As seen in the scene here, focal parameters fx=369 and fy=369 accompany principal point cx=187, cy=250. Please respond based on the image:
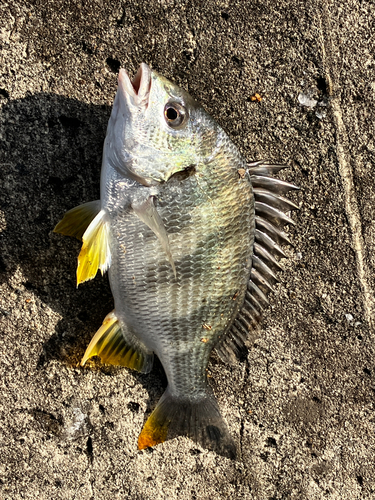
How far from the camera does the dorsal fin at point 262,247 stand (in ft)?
5.67

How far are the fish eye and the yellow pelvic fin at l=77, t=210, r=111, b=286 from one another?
1.55 feet

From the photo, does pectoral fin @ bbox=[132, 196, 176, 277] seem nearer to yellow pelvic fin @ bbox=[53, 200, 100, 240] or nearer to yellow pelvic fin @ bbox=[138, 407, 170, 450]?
yellow pelvic fin @ bbox=[53, 200, 100, 240]

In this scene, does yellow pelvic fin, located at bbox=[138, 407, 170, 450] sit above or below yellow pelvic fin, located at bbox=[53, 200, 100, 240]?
below

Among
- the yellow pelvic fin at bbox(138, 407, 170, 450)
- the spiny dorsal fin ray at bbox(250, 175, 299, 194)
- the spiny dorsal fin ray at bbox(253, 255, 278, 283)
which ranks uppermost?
the spiny dorsal fin ray at bbox(250, 175, 299, 194)

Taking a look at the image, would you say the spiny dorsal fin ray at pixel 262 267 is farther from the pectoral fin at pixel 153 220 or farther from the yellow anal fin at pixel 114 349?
the yellow anal fin at pixel 114 349

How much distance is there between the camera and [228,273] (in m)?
1.65

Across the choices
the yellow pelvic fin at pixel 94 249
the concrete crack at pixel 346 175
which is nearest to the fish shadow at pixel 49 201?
the yellow pelvic fin at pixel 94 249

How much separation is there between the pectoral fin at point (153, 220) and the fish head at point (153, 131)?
95 millimetres

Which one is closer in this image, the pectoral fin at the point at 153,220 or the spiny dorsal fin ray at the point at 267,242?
the pectoral fin at the point at 153,220

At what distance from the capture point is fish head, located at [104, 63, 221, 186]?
149 centimetres

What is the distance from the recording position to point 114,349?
1.74 metres

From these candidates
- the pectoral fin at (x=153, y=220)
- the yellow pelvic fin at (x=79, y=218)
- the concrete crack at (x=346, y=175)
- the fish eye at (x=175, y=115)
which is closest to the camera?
the pectoral fin at (x=153, y=220)

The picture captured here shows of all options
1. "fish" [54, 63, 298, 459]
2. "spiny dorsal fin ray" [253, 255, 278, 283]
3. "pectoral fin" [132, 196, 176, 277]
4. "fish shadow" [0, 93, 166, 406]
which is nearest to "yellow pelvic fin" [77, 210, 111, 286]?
"fish" [54, 63, 298, 459]

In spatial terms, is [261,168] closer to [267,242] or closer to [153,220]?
[267,242]
